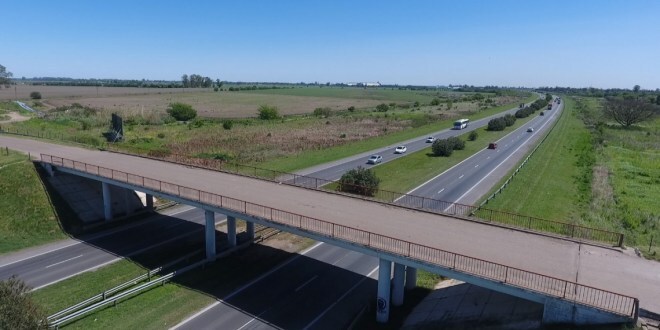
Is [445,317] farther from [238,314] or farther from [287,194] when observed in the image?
[287,194]

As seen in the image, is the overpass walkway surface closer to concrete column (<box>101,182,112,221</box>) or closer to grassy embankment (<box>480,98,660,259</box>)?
concrete column (<box>101,182,112,221</box>)

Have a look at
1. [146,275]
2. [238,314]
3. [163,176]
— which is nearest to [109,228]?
[163,176]

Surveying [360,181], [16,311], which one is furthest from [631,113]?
[16,311]

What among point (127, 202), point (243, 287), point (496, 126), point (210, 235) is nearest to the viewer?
point (243, 287)

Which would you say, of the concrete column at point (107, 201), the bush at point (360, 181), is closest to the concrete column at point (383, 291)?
the bush at point (360, 181)

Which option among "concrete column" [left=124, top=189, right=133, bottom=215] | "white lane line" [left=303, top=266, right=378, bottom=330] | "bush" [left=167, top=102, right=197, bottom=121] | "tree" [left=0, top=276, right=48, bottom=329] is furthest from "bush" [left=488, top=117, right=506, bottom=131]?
"tree" [left=0, top=276, right=48, bottom=329]

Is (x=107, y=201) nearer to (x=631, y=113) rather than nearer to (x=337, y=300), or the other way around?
(x=337, y=300)
